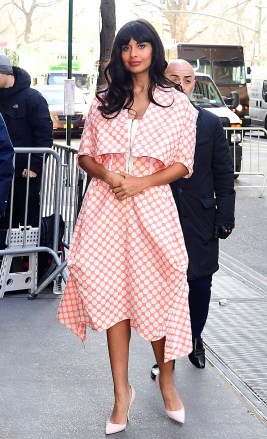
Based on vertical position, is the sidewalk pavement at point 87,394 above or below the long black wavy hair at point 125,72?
below

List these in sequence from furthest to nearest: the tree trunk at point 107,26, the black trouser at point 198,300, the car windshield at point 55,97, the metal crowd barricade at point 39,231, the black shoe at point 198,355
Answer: the car windshield at point 55,97, the tree trunk at point 107,26, the metal crowd barricade at point 39,231, the black shoe at point 198,355, the black trouser at point 198,300

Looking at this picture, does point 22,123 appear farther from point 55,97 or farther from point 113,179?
point 55,97

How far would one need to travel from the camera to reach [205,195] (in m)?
5.77

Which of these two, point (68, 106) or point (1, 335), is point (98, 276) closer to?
point (1, 335)

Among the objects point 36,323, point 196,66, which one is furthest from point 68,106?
point 196,66

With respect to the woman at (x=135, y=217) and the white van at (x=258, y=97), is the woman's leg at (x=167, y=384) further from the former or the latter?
the white van at (x=258, y=97)

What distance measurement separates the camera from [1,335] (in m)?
6.82

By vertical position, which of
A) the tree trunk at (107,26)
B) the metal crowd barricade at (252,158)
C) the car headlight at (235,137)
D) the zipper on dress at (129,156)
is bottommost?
the metal crowd barricade at (252,158)

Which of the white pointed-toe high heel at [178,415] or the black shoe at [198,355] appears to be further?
the black shoe at [198,355]

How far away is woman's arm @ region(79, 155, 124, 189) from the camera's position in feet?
15.6

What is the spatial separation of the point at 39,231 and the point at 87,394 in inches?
111

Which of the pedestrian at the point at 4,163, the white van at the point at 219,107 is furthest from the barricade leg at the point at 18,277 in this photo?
the white van at the point at 219,107

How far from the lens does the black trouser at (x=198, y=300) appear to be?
5.90 meters

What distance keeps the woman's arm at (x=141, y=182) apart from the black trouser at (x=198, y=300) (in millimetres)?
1147
